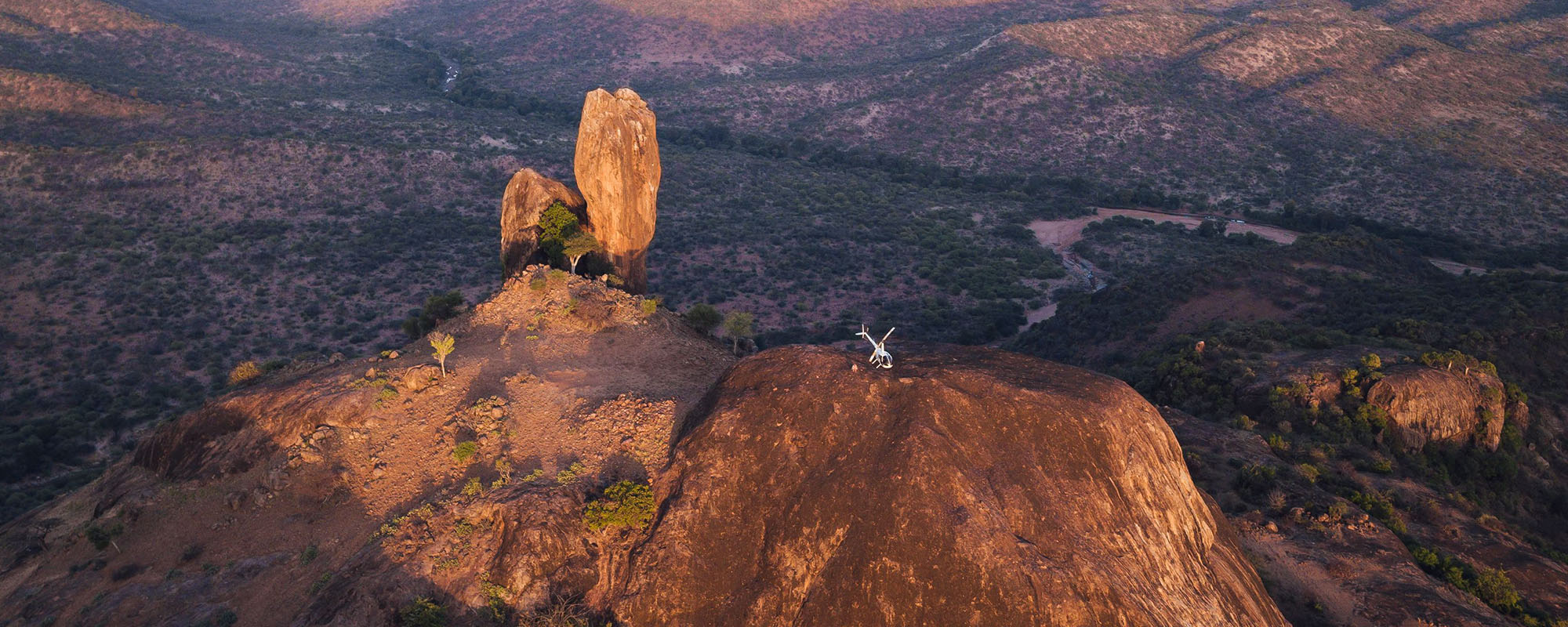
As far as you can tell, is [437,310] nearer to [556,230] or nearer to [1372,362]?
[556,230]

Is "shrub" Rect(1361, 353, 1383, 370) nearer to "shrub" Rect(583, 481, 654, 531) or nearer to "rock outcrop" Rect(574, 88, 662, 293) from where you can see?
"shrub" Rect(583, 481, 654, 531)

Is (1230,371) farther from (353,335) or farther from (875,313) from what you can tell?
(353,335)

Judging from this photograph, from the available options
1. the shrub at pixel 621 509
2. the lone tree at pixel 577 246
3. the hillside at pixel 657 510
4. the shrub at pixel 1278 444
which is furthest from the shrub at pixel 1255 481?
the lone tree at pixel 577 246

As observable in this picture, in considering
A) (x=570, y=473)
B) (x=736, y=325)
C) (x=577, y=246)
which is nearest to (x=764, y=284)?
(x=577, y=246)

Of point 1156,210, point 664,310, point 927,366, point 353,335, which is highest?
point 927,366

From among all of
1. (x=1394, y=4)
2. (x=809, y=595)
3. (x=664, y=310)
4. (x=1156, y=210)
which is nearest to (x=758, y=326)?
(x=664, y=310)
